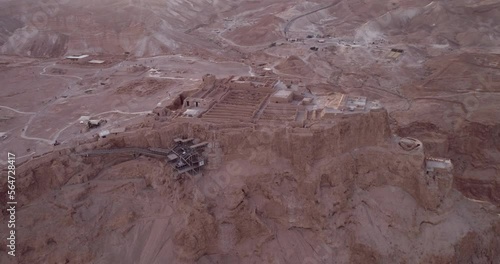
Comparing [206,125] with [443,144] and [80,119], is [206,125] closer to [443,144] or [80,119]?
[80,119]

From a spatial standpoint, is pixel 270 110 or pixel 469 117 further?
pixel 469 117

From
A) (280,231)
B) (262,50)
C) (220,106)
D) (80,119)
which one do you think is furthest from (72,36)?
(280,231)

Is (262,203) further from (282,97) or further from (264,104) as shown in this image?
(282,97)

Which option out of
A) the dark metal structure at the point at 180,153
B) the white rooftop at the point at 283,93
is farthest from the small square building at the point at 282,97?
the dark metal structure at the point at 180,153

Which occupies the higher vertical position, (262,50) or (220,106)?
(220,106)

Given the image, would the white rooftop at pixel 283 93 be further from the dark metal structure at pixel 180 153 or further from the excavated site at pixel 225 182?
the dark metal structure at pixel 180 153

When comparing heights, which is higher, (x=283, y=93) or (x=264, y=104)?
(x=283, y=93)

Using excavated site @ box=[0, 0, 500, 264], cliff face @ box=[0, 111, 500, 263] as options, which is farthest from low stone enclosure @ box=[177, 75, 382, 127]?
cliff face @ box=[0, 111, 500, 263]

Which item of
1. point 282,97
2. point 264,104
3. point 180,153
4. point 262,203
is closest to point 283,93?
point 282,97

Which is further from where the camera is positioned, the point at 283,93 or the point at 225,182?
the point at 283,93
